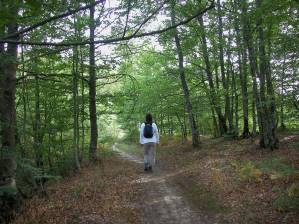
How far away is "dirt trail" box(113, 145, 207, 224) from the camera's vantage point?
734cm

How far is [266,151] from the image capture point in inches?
537

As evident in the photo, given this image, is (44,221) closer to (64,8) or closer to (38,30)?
(64,8)

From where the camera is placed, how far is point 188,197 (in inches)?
357

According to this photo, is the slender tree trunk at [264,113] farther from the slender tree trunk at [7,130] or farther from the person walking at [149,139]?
the slender tree trunk at [7,130]

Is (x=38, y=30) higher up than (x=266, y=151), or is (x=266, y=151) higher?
(x=38, y=30)

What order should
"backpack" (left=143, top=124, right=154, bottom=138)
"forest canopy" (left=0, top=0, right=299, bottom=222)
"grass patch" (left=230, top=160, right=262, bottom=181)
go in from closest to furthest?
"forest canopy" (left=0, top=0, right=299, bottom=222)
"grass patch" (left=230, top=160, right=262, bottom=181)
"backpack" (left=143, top=124, right=154, bottom=138)

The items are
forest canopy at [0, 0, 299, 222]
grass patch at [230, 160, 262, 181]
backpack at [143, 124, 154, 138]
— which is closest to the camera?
forest canopy at [0, 0, 299, 222]

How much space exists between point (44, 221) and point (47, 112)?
9.14m

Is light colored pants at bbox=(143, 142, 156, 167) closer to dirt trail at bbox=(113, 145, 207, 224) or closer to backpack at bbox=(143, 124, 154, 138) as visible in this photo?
backpack at bbox=(143, 124, 154, 138)

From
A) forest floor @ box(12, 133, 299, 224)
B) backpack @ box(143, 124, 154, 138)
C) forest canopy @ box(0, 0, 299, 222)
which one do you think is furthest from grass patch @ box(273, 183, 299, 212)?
backpack @ box(143, 124, 154, 138)

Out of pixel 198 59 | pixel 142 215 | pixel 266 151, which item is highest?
pixel 198 59

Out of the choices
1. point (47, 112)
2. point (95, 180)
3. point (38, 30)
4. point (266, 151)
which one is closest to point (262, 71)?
point (266, 151)

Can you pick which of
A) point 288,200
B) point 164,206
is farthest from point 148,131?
point 288,200

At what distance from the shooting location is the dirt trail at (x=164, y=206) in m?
7.34
